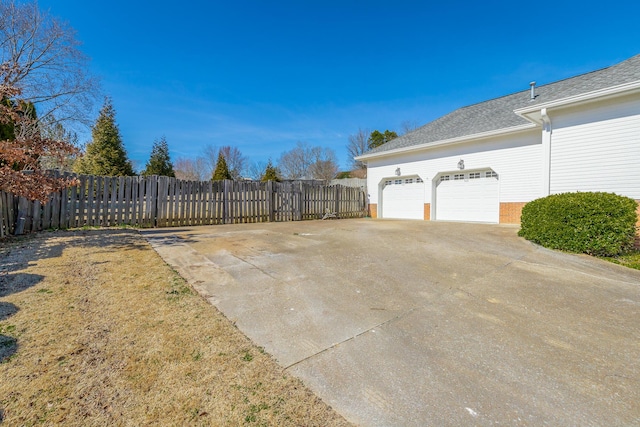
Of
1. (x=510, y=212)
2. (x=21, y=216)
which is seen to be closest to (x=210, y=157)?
(x=21, y=216)

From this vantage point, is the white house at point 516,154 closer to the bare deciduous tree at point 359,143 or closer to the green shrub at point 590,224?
the green shrub at point 590,224

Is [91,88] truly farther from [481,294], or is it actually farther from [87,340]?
[481,294]

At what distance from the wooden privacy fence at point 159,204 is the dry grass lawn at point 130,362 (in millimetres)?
5202

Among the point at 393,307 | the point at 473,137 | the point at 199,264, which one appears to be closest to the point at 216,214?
the point at 199,264

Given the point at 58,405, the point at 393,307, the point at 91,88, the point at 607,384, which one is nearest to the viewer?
the point at 58,405

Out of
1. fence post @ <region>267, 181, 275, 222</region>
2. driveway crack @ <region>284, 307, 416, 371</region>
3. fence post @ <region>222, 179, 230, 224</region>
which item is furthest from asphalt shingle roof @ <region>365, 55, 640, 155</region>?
driveway crack @ <region>284, 307, 416, 371</region>

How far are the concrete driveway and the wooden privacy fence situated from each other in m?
4.50

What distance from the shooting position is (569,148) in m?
7.63

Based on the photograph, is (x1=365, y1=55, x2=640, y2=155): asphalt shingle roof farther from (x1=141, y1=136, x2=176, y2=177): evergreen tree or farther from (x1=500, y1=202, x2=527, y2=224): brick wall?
(x1=141, y1=136, x2=176, y2=177): evergreen tree

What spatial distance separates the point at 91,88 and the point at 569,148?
19.7m

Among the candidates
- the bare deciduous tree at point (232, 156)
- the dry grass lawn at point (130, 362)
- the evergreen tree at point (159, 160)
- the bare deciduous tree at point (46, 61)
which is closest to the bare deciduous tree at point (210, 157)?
the bare deciduous tree at point (232, 156)

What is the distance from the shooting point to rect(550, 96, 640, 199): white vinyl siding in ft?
22.1

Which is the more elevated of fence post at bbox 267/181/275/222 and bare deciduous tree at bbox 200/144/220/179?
bare deciduous tree at bbox 200/144/220/179

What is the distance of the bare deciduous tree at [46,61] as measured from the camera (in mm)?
11781
